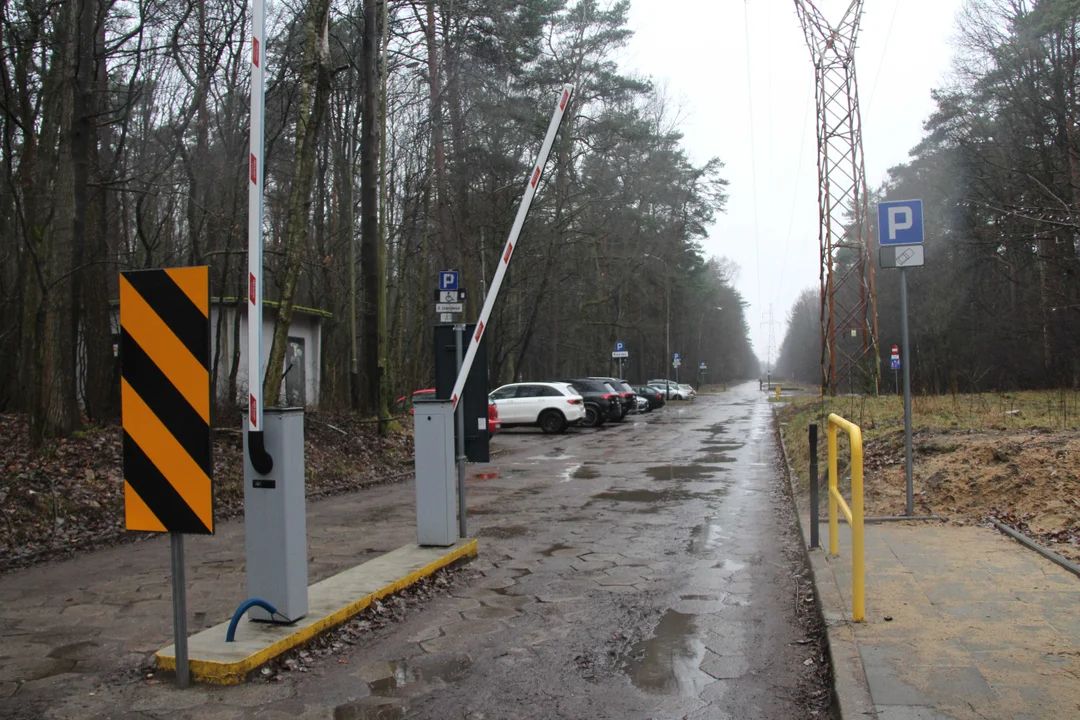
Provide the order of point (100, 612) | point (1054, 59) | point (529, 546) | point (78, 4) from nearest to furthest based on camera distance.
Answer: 1. point (100, 612)
2. point (529, 546)
3. point (78, 4)
4. point (1054, 59)

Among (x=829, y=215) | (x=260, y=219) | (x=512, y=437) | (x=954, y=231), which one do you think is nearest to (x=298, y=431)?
(x=260, y=219)

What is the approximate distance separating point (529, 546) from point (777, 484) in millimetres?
6270

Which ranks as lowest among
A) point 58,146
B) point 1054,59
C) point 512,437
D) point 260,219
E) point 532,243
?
point 512,437

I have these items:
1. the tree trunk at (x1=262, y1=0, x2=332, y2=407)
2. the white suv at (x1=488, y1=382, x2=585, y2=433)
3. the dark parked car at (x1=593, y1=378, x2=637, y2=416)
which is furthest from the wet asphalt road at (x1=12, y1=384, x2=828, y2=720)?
the dark parked car at (x1=593, y1=378, x2=637, y2=416)

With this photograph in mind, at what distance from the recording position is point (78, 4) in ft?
38.8

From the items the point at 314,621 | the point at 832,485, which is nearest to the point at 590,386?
the point at 832,485

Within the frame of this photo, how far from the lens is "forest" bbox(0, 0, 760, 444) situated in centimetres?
1185

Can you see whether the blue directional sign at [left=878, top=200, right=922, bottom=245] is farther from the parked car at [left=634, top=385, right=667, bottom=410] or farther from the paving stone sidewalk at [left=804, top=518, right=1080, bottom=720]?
the parked car at [left=634, top=385, right=667, bottom=410]

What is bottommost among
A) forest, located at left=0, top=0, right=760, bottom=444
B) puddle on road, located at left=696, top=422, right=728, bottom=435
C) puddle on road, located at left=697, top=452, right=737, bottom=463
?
puddle on road, located at left=696, top=422, right=728, bottom=435

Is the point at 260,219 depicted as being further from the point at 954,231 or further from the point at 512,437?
the point at 954,231

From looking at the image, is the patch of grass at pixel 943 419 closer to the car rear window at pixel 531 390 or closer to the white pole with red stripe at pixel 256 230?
the car rear window at pixel 531 390

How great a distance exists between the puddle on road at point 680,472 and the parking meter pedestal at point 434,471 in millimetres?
7253

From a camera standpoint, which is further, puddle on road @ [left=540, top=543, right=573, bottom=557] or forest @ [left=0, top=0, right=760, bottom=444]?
forest @ [left=0, top=0, right=760, bottom=444]

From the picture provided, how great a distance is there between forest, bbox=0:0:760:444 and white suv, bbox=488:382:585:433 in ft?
10.8
